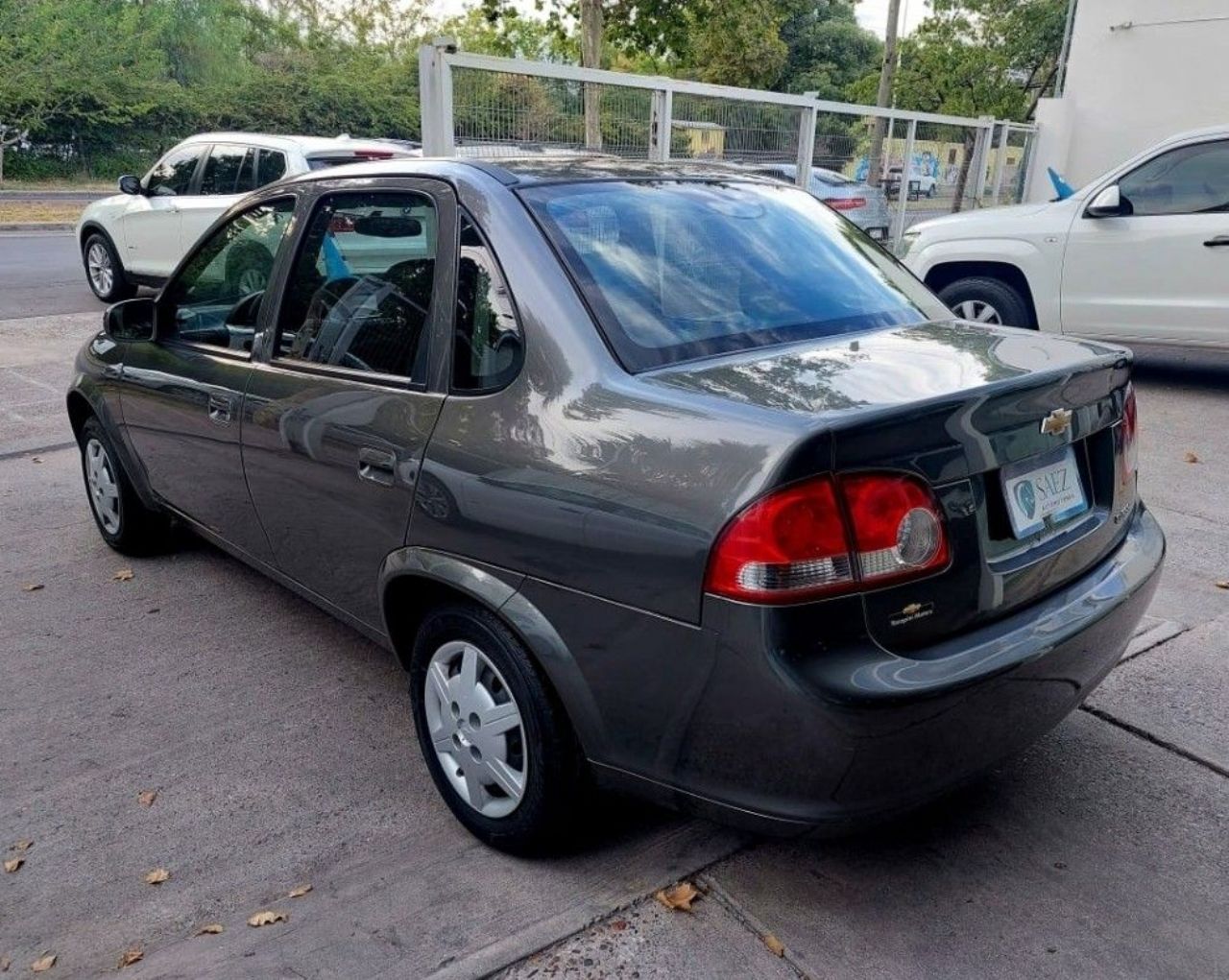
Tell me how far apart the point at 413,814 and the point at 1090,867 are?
173 cm

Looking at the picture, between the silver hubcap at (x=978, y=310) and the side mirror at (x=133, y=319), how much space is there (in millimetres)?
6180

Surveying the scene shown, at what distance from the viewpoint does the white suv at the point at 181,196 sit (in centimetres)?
Result: 1005

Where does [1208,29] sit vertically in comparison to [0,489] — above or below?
above

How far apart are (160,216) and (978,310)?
26.2 ft

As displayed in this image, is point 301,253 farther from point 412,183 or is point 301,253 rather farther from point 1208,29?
point 1208,29

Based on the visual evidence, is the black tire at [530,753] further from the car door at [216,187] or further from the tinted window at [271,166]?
the car door at [216,187]

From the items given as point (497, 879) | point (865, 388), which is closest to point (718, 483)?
point (865, 388)

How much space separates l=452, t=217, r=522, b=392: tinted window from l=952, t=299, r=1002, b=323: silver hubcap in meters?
6.46

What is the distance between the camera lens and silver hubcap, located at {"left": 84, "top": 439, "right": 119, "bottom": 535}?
468 centimetres

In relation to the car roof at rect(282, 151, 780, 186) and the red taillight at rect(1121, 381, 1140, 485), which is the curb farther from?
the red taillight at rect(1121, 381, 1140, 485)

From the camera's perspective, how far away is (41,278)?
13797mm

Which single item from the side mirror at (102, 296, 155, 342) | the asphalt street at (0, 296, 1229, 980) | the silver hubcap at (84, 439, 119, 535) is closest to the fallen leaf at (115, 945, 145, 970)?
the asphalt street at (0, 296, 1229, 980)

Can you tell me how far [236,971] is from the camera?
2357 millimetres

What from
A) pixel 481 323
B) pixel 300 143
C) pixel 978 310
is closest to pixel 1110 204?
pixel 978 310
